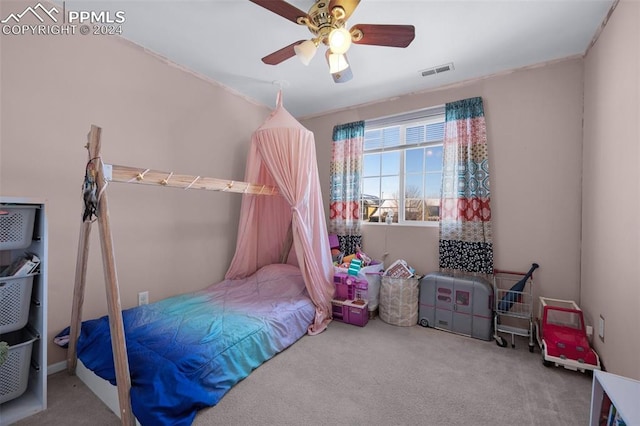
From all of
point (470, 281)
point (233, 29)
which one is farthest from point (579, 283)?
point (233, 29)

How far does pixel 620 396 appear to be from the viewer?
98 centimetres

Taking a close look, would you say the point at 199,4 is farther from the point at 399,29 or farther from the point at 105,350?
the point at 105,350

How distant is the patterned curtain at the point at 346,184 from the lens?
3.60 m

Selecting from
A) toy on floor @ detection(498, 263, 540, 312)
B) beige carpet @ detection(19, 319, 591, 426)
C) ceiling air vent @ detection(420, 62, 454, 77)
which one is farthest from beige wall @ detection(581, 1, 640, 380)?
ceiling air vent @ detection(420, 62, 454, 77)

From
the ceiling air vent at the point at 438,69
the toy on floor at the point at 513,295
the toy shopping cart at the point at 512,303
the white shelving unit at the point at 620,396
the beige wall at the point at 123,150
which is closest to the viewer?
the white shelving unit at the point at 620,396

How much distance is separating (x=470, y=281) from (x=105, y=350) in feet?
10.1

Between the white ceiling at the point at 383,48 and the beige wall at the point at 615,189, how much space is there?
38 centimetres

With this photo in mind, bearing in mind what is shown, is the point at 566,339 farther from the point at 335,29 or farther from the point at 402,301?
the point at 335,29

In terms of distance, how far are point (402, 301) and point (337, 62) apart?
2396mm

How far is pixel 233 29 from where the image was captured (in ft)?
7.27

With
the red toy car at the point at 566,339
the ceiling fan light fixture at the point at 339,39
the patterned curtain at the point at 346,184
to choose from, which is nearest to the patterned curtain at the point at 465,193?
the red toy car at the point at 566,339

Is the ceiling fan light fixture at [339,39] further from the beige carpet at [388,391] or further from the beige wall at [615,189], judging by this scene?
the beige carpet at [388,391]

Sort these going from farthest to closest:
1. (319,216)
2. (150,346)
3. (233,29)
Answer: (319,216)
(233,29)
(150,346)

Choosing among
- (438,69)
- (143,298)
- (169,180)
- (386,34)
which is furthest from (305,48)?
(143,298)
